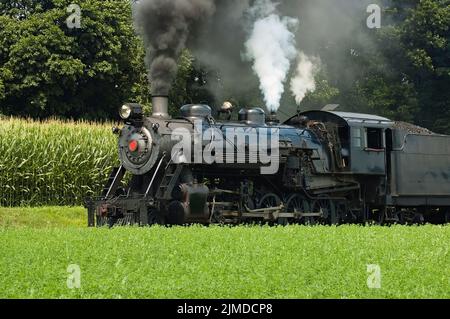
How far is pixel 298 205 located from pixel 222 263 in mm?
10771

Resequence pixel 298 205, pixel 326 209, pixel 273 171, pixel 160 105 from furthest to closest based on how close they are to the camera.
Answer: pixel 326 209 → pixel 298 205 → pixel 273 171 → pixel 160 105

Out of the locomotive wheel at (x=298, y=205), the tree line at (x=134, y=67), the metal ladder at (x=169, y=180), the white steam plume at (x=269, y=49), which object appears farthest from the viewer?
the tree line at (x=134, y=67)

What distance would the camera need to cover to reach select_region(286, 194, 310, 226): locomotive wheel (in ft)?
71.4

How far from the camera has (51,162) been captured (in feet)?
85.3

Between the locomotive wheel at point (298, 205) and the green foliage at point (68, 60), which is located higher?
the green foliage at point (68, 60)

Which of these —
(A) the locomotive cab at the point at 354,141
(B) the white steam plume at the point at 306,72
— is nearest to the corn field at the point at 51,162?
(A) the locomotive cab at the point at 354,141

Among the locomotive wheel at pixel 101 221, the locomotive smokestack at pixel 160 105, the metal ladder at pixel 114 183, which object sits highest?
the locomotive smokestack at pixel 160 105

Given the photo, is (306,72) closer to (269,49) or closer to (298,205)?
(269,49)

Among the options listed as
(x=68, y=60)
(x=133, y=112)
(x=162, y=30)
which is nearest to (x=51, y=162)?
(x=162, y=30)

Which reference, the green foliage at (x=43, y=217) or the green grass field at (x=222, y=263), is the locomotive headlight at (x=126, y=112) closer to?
the green grass field at (x=222, y=263)

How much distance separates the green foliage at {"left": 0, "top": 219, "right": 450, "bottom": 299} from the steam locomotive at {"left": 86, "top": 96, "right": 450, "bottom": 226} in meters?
3.11

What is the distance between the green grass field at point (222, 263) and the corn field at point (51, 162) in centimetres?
930

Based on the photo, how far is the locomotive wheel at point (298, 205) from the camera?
21750 millimetres
